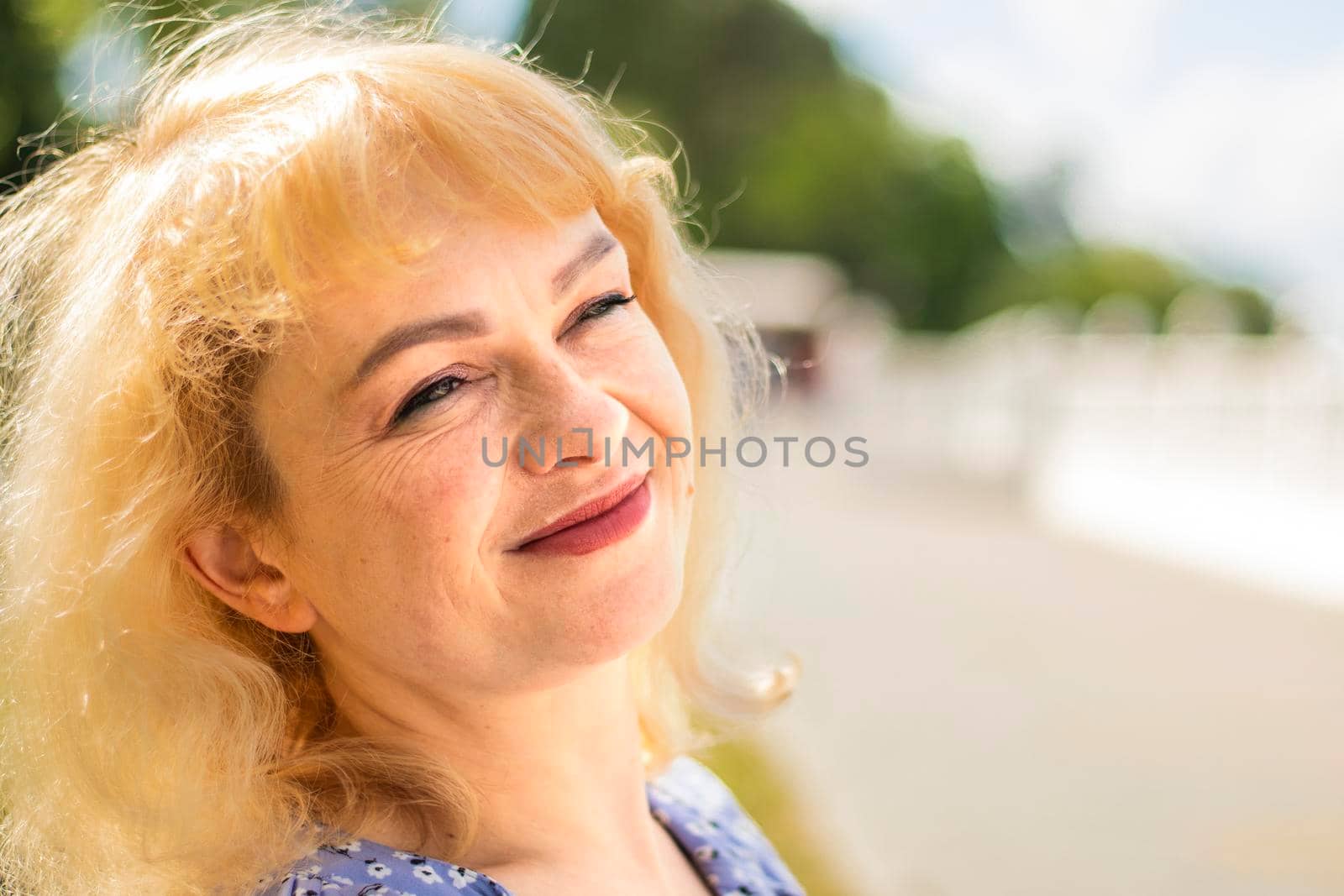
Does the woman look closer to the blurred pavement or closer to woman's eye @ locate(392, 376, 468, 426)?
woman's eye @ locate(392, 376, 468, 426)

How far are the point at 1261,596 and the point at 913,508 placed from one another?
17.8 ft

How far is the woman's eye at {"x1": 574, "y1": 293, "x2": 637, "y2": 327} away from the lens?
54.6 inches

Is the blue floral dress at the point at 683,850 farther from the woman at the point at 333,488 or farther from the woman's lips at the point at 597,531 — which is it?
the woman's lips at the point at 597,531

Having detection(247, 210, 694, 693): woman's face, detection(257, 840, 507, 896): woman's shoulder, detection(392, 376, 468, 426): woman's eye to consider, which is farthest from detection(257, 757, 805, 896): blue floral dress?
detection(392, 376, 468, 426): woman's eye

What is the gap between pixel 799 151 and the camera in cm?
4891

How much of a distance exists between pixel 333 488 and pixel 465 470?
0.50 ft

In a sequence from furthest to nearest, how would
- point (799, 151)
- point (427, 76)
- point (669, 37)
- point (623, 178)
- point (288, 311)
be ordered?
point (799, 151) < point (669, 37) < point (623, 178) < point (427, 76) < point (288, 311)

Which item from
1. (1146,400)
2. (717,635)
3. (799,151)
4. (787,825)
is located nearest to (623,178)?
(717,635)

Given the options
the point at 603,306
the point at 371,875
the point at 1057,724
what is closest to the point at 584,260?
the point at 603,306

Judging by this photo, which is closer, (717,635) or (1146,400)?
(717,635)

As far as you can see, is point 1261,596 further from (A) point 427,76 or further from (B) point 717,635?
(A) point 427,76

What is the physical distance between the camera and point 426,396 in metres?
1.27

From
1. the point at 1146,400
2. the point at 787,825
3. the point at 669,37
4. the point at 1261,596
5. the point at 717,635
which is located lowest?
the point at 787,825

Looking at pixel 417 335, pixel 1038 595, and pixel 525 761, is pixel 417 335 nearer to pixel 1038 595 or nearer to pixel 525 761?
pixel 525 761
